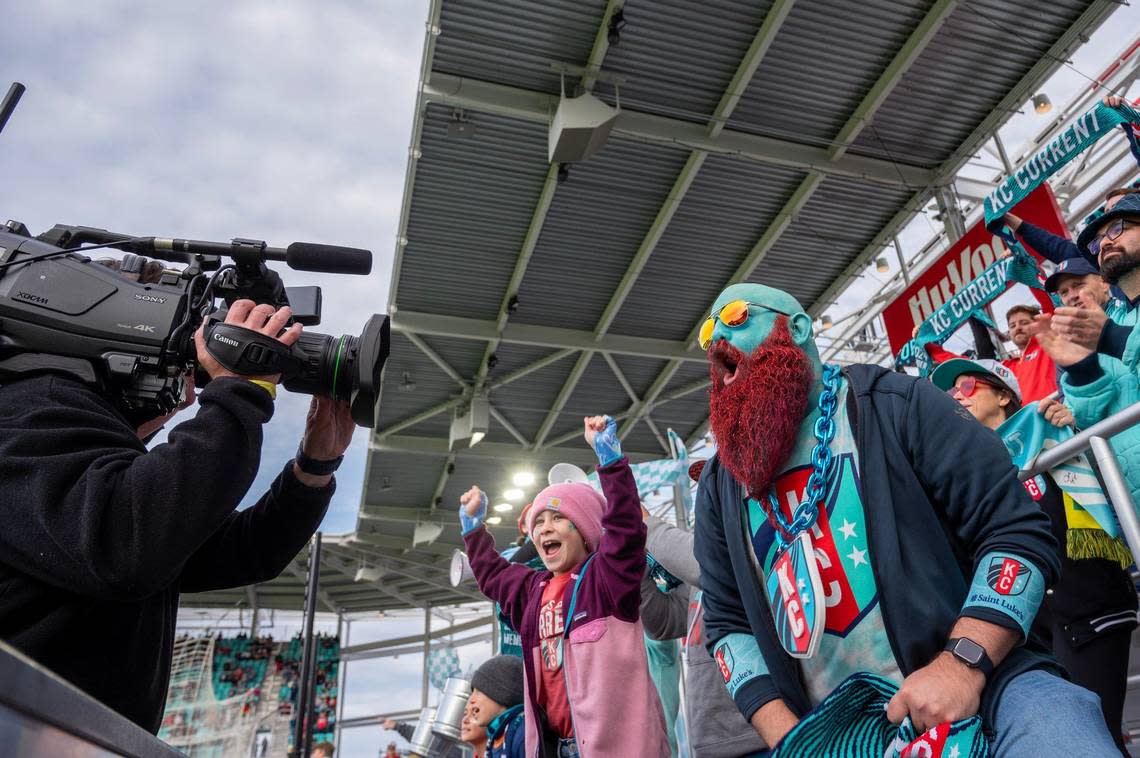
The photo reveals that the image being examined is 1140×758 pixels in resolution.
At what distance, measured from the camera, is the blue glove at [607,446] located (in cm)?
261

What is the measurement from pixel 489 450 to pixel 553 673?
9.80 m

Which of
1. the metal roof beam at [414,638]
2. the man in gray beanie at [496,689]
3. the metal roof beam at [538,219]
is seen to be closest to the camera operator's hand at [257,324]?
the man in gray beanie at [496,689]


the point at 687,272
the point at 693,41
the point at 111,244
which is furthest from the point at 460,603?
the point at 111,244

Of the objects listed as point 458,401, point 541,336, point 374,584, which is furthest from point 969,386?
point 374,584

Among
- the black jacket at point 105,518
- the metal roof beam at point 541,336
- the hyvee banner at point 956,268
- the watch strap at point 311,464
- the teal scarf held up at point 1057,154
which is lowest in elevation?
the black jacket at point 105,518

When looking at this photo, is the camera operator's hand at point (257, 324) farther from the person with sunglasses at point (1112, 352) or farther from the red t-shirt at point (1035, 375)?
the red t-shirt at point (1035, 375)

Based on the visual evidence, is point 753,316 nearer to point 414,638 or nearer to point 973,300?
point 973,300

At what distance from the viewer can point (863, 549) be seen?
1.51m

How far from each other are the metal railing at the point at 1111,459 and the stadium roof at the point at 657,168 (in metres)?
4.91

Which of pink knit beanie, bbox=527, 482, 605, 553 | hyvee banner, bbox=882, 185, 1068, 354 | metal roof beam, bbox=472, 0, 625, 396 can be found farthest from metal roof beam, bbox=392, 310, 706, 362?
pink knit beanie, bbox=527, 482, 605, 553

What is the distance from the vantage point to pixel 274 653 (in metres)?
19.8

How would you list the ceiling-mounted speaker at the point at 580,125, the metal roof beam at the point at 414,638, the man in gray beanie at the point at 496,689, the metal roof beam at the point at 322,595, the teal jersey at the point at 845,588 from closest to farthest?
the teal jersey at the point at 845,588 < the man in gray beanie at the point at 496,689 < the ceiling-mounted speaker at the point at 580,125 < the metal roof beam at the point at 322,595 < the metal roof beam at the point at 414,638

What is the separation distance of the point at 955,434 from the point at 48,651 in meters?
1.53

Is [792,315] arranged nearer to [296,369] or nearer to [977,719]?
[977,719]
